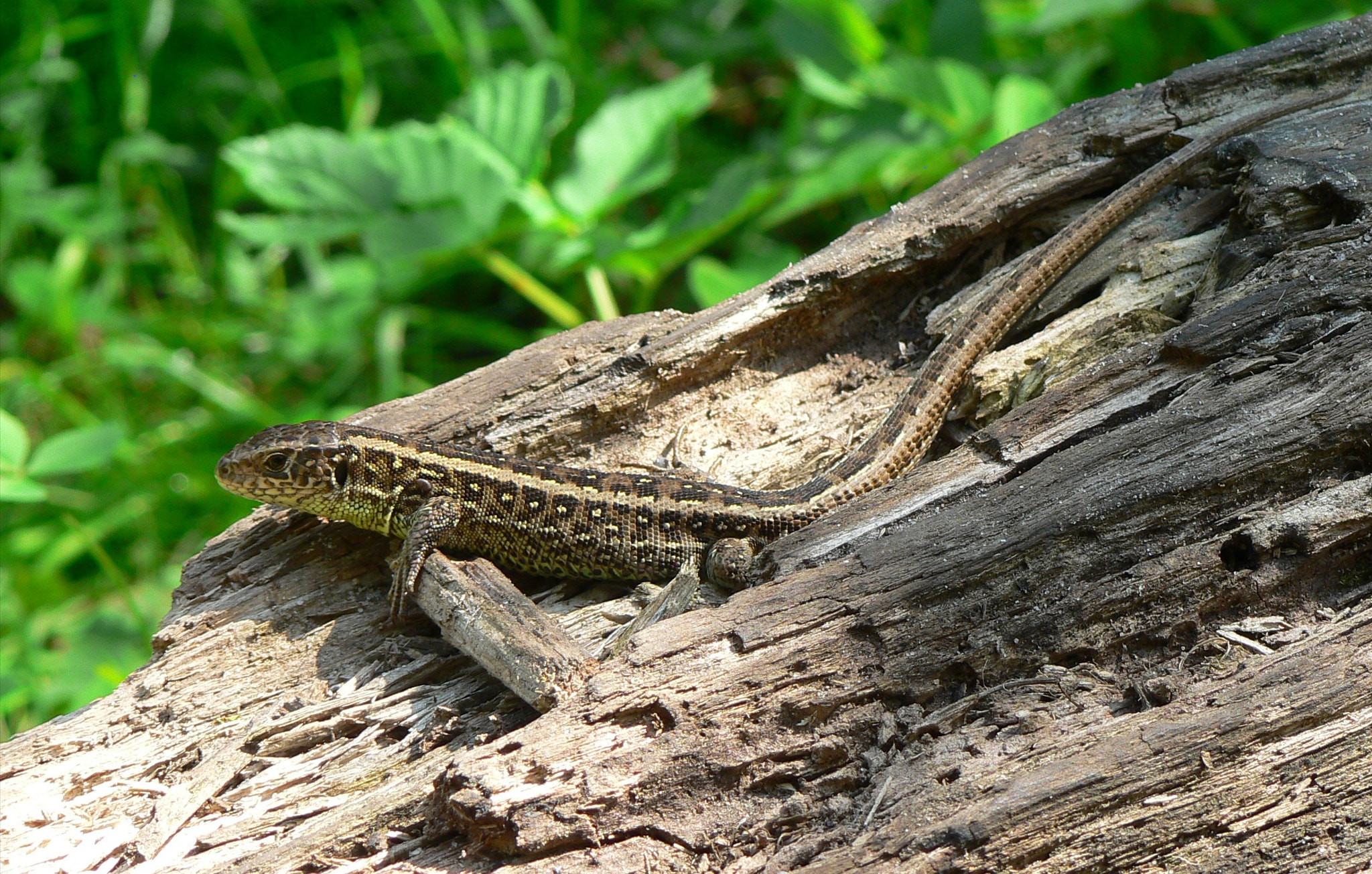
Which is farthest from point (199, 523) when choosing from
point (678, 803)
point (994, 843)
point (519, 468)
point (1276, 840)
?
point (1276, 840)

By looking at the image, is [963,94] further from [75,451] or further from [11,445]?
[11,445]

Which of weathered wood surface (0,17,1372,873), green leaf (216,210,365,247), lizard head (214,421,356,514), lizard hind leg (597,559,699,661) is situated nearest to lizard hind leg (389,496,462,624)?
weathered wood surface (0,17,1372,873)

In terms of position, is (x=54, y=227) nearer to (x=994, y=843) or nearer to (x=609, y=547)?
(x=609, y=547)

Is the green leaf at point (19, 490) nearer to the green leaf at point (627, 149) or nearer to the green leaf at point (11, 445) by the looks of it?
the green leaf at point (11, 445)

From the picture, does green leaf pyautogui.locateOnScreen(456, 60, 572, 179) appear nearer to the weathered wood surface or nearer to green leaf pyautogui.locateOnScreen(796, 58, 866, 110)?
the weathered wood surface

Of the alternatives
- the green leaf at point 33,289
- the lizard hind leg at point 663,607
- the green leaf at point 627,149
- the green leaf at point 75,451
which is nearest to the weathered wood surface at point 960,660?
the lizard hind leg at point 663,607

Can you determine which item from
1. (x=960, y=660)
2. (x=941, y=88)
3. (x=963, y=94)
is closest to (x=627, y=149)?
(x=941, y=88)
